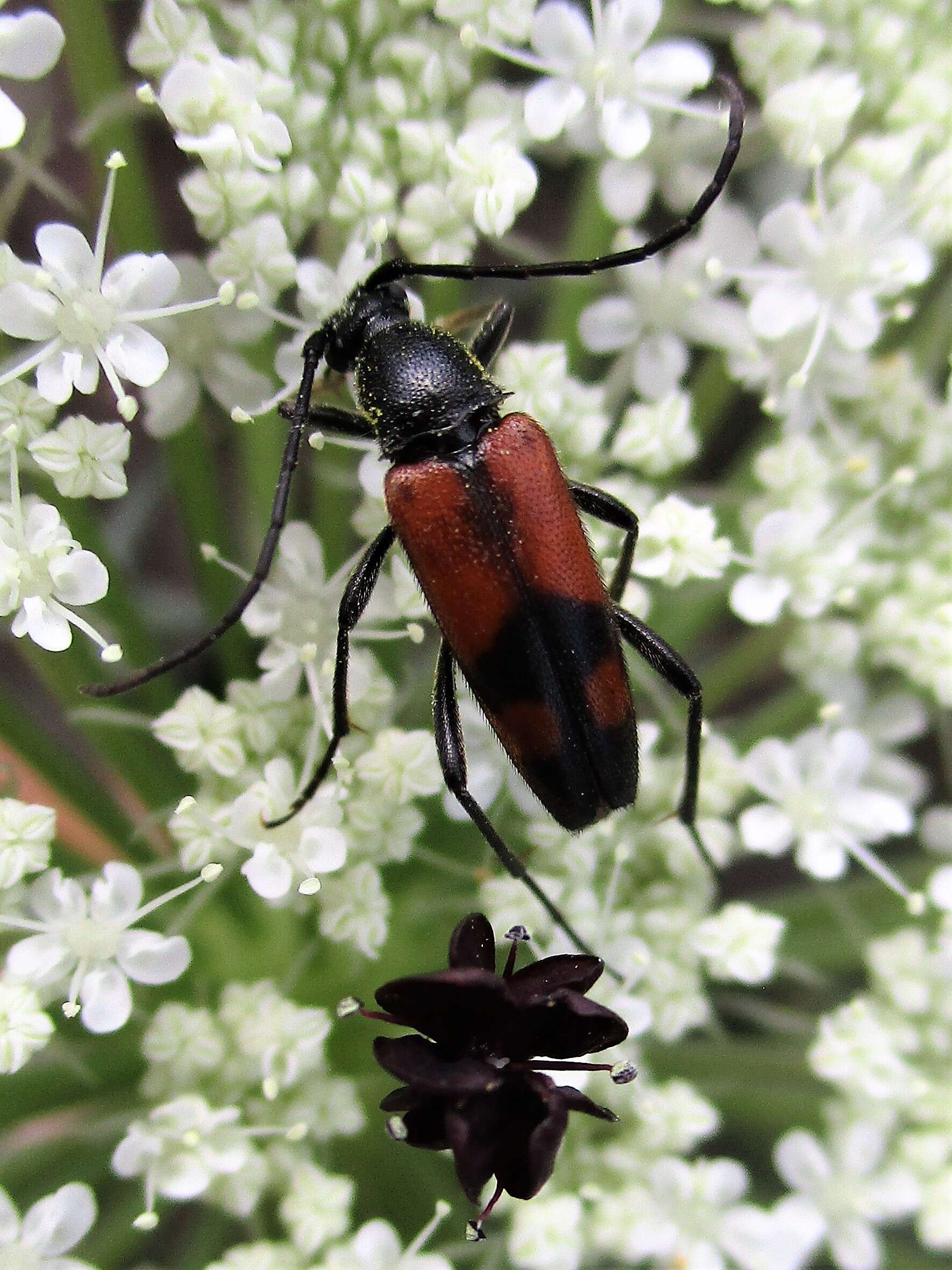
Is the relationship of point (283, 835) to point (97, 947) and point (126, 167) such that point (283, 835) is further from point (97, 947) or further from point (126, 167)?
point (126, 167)

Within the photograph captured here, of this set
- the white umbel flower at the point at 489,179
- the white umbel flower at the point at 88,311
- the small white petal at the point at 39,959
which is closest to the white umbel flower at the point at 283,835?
the small white petal at the point at 39,959

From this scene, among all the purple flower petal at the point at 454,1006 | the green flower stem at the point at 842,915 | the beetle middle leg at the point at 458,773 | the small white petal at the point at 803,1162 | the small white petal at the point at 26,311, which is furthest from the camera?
Answer: the green flower stem at the point at 842,915

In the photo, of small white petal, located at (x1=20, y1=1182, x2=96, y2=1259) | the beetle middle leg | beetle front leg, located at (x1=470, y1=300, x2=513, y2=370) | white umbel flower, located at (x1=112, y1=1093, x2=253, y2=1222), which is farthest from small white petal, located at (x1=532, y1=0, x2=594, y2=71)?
small white petal, located at (x1=20, y1=1182, x2=96, y2=1259)

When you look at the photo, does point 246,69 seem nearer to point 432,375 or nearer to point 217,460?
point 432,375

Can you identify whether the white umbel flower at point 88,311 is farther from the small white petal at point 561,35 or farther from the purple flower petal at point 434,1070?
the purple flower petal at point 434,1070

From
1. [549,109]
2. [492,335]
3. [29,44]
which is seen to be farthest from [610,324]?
[29,44]

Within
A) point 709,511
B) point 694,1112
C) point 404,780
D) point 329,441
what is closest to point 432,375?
point 329,441

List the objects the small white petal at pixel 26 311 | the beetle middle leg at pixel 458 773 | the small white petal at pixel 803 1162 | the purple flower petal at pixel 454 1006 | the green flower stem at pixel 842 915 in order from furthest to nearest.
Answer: the green flower stem at pixel 842 915, the small white petal at pixel 803 1162, the beetle middle leg at pixel 458 773, the small white petal at pixel 26 311, the purple flower petal at pixel 454 1006
